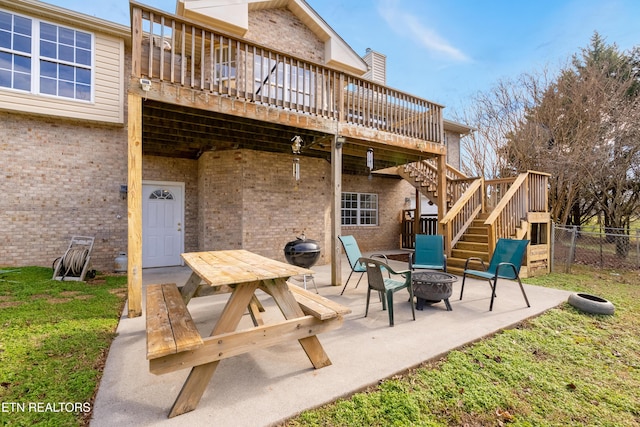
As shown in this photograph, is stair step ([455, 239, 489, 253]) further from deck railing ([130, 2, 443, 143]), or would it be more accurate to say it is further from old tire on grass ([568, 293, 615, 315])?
deck railing ([130, 2, 443, 143])

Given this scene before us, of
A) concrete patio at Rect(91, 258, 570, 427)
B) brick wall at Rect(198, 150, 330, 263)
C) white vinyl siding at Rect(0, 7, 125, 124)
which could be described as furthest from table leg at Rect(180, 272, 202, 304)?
white vinyl siding at Rect(0, 7, 125, 124)

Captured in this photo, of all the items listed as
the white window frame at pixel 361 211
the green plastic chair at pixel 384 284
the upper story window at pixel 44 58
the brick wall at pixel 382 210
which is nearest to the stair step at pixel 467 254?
the green plastic chair at pixel 384 284

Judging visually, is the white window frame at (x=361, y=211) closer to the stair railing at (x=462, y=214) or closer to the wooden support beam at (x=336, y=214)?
the stair railing at (x=462, y=214)

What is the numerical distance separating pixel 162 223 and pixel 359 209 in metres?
6.56

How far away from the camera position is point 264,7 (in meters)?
8.19

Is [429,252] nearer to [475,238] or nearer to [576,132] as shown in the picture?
[475,238]

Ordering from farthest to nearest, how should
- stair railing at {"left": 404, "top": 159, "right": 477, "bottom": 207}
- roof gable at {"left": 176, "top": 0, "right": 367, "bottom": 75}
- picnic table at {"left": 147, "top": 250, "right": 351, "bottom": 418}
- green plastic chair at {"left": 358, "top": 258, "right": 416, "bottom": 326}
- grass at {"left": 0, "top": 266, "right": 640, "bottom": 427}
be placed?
1. stair railing at {"left": 404, "top": 159, "right": 477, "bottom": 207}
2. roof gable at {"left": 176, "top": 0, "right": 367, "bottom": 75}
3. green plastic chair at {"left": 358, "top": 258, "right": 416, "bottom": 326}
4. grass at {"left": 0, "top": 266, "right": 640, "bottom": 427}
5. picnic table at {"left": 147, "top": 250, "right": 351, "bottom": 418}

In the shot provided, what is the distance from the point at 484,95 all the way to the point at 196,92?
11721 mm

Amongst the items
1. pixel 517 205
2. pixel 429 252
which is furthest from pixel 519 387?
Result: pixel 517 205

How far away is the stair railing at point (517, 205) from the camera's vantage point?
21.0ft

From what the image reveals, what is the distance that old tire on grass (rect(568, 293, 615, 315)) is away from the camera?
409 cm

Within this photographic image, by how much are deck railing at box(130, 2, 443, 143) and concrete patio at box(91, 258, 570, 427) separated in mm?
3446

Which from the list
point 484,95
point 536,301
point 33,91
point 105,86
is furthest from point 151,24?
point 484,95

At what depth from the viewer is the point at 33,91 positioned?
6.34 m
